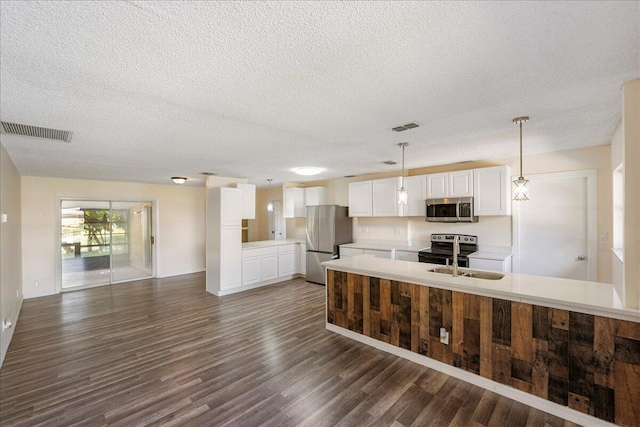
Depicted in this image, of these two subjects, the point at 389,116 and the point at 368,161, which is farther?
the point at 368,161

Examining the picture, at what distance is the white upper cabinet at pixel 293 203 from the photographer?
23.5 ft

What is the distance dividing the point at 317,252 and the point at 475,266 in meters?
3.23

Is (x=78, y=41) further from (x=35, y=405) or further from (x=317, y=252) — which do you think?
(x=317, y=252)

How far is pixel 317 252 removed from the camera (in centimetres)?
640

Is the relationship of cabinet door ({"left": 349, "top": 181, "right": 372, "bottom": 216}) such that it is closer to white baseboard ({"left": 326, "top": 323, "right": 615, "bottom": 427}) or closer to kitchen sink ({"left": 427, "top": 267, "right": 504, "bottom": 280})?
kitchen sink ({"left": 427, "top": 267, "right": 504, "bottom": 280})

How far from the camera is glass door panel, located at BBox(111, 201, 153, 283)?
677 centimetres

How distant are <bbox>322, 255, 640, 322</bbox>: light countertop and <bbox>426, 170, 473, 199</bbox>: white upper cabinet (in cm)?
199

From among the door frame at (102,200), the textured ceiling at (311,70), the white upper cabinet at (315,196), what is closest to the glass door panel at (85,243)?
the door frame at (102,200)

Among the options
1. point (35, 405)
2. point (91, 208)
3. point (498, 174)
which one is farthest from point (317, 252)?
point (91, 208)

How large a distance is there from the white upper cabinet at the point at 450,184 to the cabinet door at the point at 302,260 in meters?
3.20

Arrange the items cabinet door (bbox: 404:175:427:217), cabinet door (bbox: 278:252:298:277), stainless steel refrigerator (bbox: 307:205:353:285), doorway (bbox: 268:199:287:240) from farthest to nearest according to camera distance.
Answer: doorway (bbox: 268:199:287:240)
cabinet door (bbox: 278:252:298:277)
stainless steel refrigerator (bbox: 307:205:353:285)
cabinet door (bbox: 404:175:427:217)

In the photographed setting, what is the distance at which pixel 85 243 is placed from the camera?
6418mm

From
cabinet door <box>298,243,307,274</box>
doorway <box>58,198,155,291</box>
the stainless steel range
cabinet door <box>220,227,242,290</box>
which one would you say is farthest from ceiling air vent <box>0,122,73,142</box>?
the stainless steel range

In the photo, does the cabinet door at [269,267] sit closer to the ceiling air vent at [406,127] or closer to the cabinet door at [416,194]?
the cabinet door at [416,194]
